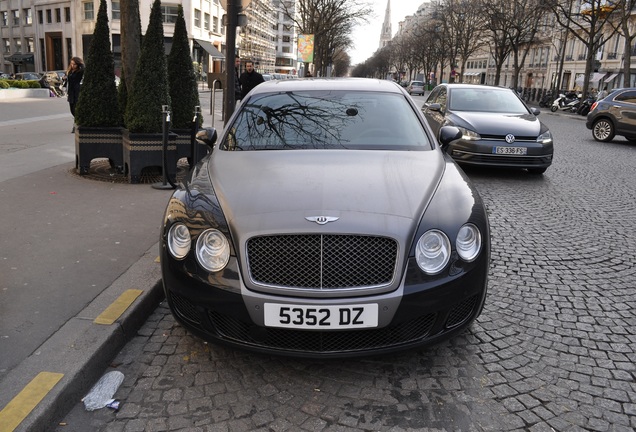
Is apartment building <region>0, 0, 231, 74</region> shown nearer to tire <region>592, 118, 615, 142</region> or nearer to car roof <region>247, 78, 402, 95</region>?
tire <region>592, 118, 615, 142</region>

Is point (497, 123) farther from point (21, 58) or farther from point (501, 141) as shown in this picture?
point (21, 58)

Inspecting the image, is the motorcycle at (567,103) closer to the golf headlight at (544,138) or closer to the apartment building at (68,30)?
the golf headlight at (544,138)

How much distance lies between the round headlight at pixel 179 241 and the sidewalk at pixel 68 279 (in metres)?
0.67

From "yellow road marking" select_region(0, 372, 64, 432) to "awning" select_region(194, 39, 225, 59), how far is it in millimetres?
55459

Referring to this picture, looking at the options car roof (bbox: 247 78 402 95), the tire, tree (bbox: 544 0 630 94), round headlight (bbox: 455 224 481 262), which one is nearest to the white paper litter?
round headlight (bbox: 455 224 481 262)

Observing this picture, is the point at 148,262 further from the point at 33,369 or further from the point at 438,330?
the point at 438,330

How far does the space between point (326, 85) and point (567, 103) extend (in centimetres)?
3695

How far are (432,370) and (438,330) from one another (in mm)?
312

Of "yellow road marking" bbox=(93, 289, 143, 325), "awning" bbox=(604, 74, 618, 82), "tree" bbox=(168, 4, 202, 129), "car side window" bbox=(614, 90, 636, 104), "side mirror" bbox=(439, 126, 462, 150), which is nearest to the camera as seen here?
"yellow road marking" bbox=(93, 289, 143, 325)

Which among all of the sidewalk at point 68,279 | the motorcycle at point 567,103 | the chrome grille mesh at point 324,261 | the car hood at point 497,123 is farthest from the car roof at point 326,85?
the motorcycle at point 567,103

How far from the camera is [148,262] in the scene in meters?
4.34

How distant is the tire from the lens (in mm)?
16078

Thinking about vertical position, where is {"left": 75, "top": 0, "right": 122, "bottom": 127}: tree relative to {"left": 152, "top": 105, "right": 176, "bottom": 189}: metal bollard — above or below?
above

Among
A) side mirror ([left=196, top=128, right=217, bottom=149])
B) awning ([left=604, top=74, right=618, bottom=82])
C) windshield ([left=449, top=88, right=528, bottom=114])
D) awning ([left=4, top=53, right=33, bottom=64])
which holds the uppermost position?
awning ([left=604, top=74, right=618, bottom=82])
